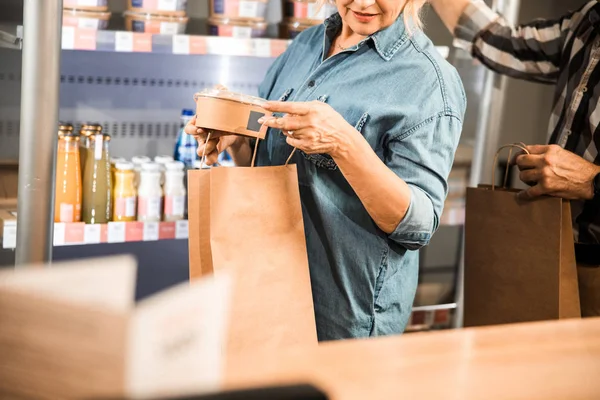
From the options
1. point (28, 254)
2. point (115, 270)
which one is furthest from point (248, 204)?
point (115, 270)

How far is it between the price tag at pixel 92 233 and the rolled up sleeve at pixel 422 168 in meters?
1.20

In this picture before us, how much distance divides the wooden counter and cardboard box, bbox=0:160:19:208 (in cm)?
155

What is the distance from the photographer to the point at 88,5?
227cm

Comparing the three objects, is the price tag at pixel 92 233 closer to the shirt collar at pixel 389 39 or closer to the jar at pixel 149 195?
the jar at pixel 149 195

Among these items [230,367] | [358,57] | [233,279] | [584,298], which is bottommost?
[584,298]

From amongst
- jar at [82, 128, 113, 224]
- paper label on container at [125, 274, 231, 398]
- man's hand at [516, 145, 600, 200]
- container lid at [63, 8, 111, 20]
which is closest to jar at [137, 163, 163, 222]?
jar at [82, 128, 113, 224]

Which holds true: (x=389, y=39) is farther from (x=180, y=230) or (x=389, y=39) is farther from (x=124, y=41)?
(x=180, y=230)

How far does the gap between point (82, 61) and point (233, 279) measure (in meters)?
1.67

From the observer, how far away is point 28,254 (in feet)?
6.28

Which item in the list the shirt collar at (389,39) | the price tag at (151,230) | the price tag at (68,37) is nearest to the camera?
the shirt collar at (389,39)

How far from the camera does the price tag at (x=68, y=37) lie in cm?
220

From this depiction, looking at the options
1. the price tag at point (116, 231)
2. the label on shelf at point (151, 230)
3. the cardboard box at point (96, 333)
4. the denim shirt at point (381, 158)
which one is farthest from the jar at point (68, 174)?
the cardboard box at point (96, 333)

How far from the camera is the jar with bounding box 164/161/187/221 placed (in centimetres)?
247

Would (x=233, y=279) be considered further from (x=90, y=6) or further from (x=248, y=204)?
(x=90, y=6)
